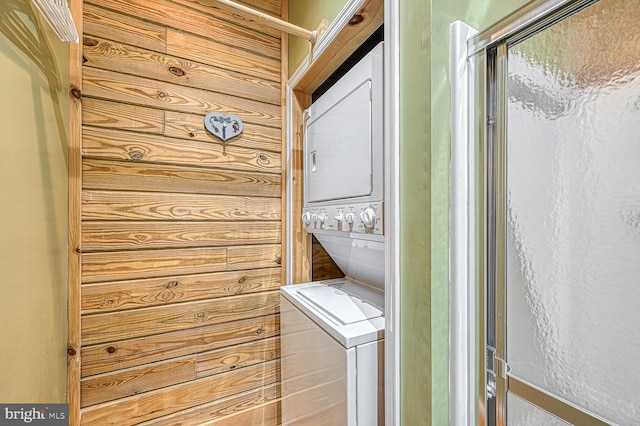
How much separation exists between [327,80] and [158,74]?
0.98 m

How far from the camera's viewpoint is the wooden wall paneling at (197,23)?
5.00ft

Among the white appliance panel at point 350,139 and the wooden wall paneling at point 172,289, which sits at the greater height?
the white appliance panel at point 350,139

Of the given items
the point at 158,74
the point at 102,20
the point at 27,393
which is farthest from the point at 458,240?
the point at 102,20

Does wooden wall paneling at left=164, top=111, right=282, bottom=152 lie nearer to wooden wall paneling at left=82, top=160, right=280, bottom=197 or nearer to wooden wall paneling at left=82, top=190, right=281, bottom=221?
wooden wall paneling at left=82, top=160, right=280, bottom=197

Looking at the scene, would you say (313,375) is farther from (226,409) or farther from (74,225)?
(74,225)

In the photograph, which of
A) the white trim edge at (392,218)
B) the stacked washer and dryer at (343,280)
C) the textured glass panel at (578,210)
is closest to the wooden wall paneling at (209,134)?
the stacked washer and dryer at (343,280)

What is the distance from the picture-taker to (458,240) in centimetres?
84

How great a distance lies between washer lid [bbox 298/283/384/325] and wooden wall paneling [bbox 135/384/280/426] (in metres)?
0.81

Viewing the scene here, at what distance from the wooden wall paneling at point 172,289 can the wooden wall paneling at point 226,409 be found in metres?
0.64

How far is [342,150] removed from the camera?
1.38 meters

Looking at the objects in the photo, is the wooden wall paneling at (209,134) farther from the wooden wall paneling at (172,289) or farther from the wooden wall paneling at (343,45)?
the wooden wall paneling at (172,289)

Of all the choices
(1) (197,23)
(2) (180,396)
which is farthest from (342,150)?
(2) (180,396)

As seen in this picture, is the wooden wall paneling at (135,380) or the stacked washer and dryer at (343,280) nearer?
the stacked washer and dryer at (343,280)

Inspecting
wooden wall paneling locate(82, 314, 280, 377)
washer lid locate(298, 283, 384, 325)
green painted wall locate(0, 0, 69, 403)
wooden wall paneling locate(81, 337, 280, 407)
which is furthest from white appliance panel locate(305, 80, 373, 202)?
green painted wall locate(0, 0, 69, 403)
